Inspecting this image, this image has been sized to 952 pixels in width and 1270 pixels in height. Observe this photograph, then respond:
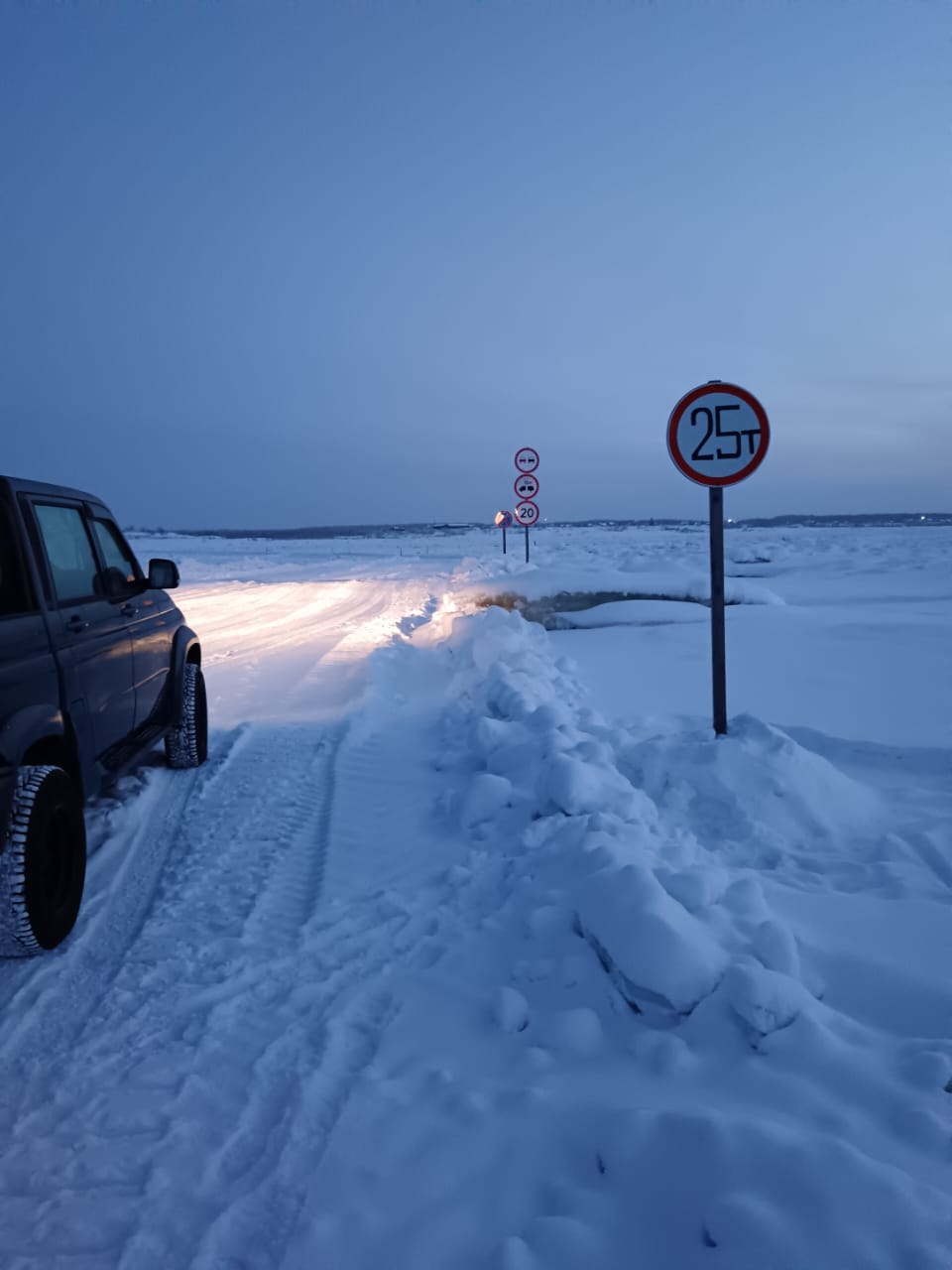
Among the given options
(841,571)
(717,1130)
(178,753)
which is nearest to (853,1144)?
(717,1130)

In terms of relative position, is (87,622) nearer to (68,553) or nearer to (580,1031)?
(68,553)

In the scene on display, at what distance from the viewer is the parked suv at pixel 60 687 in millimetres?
3248

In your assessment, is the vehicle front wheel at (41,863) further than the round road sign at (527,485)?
No

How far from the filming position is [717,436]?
5215 millimetres

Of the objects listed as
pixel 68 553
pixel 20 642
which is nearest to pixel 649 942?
pixel 20 642

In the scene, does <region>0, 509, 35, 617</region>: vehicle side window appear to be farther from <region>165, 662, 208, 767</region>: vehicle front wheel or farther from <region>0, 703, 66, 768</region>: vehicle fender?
<region>165, 662, 208, 767</region>: vehicle front wheel

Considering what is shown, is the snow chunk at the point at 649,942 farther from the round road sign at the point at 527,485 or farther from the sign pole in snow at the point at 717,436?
the round road sign at the point at 527,485

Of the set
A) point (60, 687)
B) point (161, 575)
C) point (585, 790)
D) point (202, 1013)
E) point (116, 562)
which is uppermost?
point (116, 562)

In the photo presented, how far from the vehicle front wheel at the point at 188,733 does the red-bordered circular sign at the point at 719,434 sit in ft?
12.7

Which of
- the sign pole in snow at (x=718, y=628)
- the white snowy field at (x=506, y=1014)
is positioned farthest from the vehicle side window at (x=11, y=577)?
the sign pole in snow at (x=718, y=628)

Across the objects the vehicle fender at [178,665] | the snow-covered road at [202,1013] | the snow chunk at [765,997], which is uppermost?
the vehicle fender at [178,665]

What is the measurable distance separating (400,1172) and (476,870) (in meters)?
1.89

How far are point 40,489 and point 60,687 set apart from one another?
3.77ft

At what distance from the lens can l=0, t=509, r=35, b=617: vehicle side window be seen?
12.0ft
